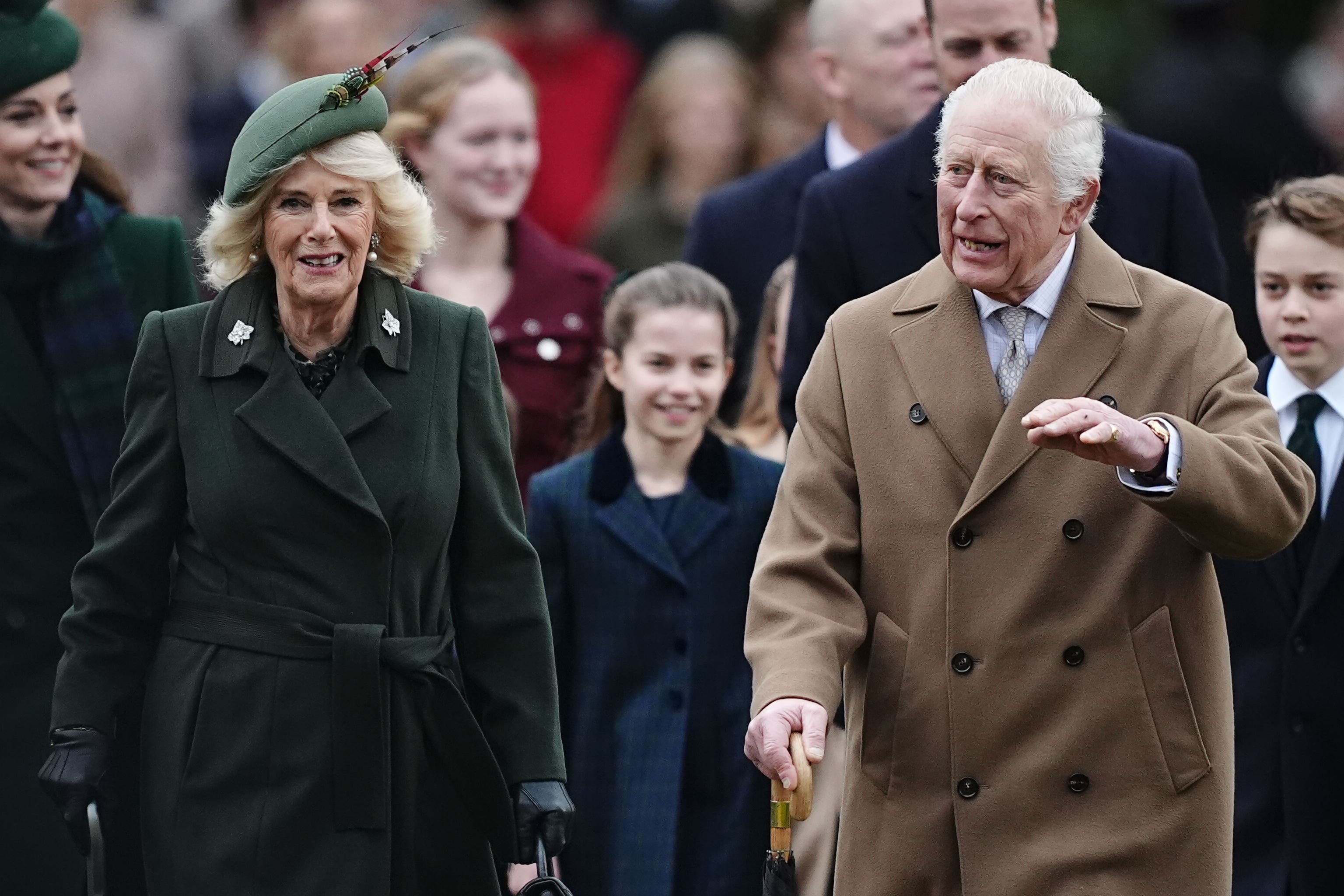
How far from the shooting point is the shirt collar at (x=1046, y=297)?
17.5 ft

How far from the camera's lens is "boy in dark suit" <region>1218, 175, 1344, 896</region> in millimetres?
6766

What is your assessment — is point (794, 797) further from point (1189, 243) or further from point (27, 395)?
point (27, 395)

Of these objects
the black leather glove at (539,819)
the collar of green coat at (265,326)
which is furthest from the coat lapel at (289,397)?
the black leather glove at (539,819)

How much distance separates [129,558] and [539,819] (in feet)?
3.39

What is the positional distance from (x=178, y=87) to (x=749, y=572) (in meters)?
5.49

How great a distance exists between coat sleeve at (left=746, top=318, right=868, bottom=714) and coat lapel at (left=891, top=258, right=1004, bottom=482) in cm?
18

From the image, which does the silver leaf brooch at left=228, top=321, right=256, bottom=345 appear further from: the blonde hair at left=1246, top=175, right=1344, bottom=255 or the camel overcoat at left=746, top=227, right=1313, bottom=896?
the blonde hair at left=1246, top=175, right=1344, bottom=255

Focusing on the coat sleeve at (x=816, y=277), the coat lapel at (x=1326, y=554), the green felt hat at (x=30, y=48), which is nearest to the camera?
the coat lapel at (x=1326, y=554)

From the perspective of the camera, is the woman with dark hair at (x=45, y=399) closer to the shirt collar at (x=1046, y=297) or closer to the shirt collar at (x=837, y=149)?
the shirt collar at (x=837, y=149)

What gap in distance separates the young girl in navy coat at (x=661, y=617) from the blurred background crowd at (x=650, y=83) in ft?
9.73

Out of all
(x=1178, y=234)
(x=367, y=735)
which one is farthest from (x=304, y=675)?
(x=1178, y=234)

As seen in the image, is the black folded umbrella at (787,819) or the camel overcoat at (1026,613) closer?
the black folded umbrella at (787,819)

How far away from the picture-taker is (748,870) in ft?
22.7

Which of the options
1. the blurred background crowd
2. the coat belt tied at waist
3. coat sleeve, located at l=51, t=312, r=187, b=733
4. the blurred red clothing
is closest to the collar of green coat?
coat sleeve, located at l=51, t=312, r=187, b=733
